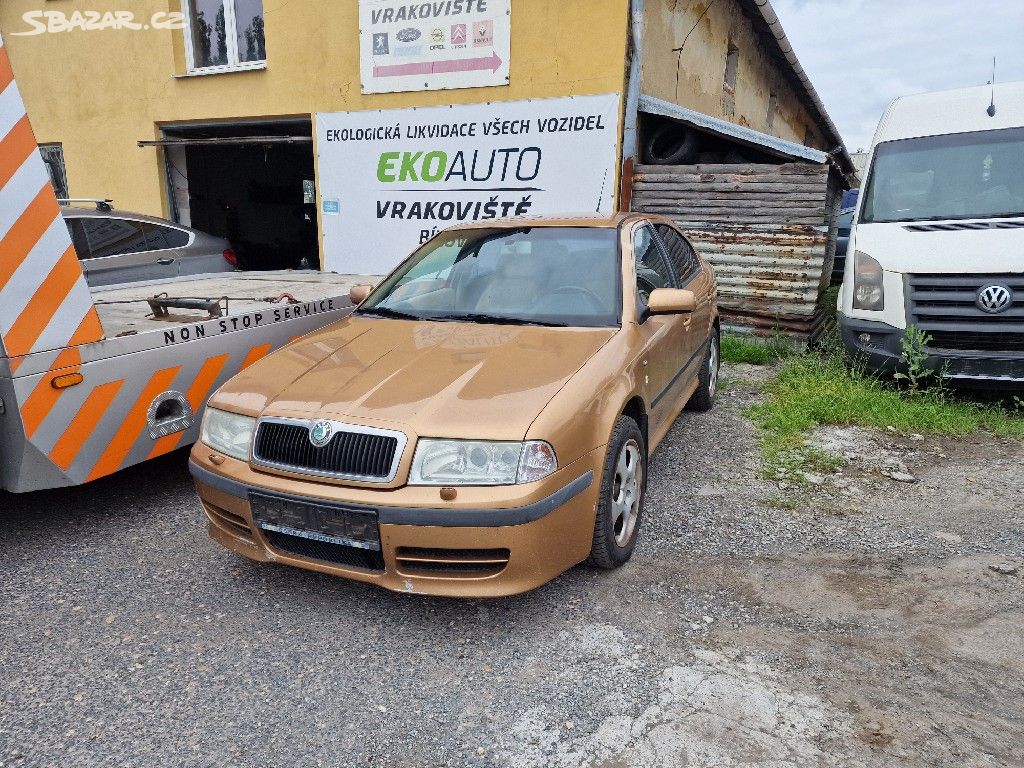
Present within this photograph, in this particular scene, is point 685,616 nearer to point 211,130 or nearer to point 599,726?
point 599,726

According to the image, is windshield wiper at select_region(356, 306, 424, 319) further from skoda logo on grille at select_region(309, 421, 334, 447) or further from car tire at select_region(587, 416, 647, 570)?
car tire at select_region(587, 416, 647, 570)

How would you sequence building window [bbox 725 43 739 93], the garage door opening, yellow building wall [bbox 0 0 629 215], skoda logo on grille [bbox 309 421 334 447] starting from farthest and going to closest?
the garage door opening < building window [bbox 725 43 739 93] < yellow building wall [bbox 0 0 629 215] < skoda logo on grille [bbox 309 421 334 447]

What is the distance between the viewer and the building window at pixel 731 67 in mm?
11695

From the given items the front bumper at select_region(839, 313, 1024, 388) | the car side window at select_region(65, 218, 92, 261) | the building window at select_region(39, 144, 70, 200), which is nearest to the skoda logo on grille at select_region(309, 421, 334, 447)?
the car side window at select_region(65, 218, 92, 261)

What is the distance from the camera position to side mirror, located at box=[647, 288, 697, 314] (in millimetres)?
3674

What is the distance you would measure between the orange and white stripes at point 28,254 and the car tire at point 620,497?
2.47m

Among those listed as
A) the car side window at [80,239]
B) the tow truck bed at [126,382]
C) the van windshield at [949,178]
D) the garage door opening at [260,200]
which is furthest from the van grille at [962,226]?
the garage door opening at [260,200]

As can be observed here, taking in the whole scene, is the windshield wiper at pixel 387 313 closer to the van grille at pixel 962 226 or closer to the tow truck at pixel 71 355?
the tow truck at pixel 71 355

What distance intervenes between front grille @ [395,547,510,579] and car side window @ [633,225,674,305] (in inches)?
68.2

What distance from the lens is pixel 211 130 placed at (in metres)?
10.6

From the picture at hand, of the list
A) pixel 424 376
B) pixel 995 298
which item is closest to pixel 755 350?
pixel 995 298

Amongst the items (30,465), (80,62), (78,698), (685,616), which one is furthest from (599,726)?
(80,62)

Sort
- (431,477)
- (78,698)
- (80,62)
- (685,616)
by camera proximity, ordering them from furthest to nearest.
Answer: (80,62), (685,616), (431,477), (78,698)

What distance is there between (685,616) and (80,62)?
11.5 meters
